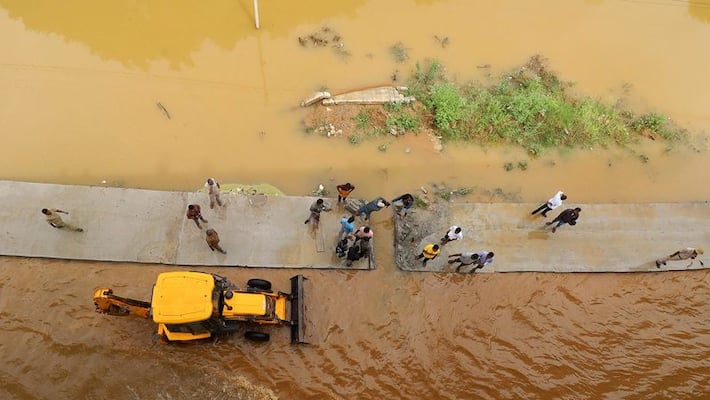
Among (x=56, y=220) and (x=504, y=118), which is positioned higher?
(x=504, y=118)

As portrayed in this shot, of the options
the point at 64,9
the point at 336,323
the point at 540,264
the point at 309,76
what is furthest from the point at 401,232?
the point at 64,9

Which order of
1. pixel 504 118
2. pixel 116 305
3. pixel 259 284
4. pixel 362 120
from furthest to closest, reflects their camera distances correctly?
pixel 504 118
pixel 362 120
pixel 259 284
pixel 116 305

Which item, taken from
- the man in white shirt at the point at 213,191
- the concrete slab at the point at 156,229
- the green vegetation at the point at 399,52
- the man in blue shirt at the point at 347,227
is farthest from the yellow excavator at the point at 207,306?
the green vegetation at the point at 399,52

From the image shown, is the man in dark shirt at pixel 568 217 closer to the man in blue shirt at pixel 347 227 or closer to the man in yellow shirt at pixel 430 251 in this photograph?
the man in yellow shirt at pixel 430 251

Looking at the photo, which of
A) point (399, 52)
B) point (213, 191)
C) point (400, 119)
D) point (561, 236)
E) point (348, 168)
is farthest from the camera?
point (399, 52)

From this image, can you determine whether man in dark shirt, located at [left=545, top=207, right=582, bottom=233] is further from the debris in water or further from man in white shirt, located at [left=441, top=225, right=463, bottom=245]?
the debris in water

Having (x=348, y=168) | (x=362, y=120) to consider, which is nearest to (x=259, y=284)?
(x=348, y=168)

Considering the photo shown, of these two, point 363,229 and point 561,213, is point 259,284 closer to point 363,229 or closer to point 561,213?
point 363,229
